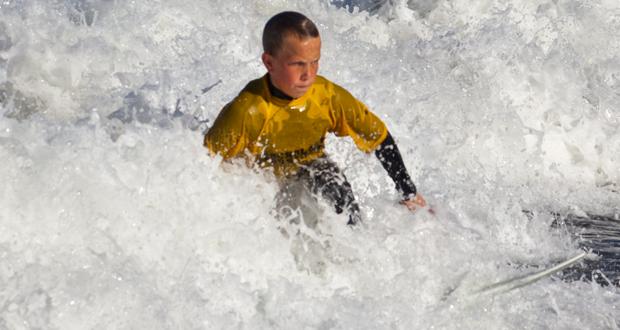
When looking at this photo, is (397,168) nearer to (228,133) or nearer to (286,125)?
(286,125)

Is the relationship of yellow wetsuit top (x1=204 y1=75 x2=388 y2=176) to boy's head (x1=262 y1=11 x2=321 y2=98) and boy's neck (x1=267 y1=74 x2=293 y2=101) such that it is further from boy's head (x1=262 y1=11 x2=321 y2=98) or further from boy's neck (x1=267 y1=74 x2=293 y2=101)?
boy's head (x1=262 y1=11 x2=321 y2=98)

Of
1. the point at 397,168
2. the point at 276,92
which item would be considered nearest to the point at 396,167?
the point at 397,168

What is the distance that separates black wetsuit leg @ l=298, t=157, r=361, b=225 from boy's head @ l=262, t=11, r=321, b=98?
0.49 meters

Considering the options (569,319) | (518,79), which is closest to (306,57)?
(569,319)

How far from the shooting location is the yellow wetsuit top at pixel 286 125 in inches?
134

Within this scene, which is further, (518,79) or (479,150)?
(518,79)

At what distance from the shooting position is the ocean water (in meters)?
3.30

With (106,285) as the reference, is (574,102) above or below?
below

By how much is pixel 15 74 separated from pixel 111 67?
664mm

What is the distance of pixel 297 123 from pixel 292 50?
40 cm

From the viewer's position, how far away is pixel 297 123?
3.55 meters

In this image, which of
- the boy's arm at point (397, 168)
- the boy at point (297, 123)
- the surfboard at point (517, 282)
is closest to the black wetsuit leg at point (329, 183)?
the boy at point (297, 123)

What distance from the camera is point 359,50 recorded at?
21.6 ft

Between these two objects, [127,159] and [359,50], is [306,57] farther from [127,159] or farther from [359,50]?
[359,50]
